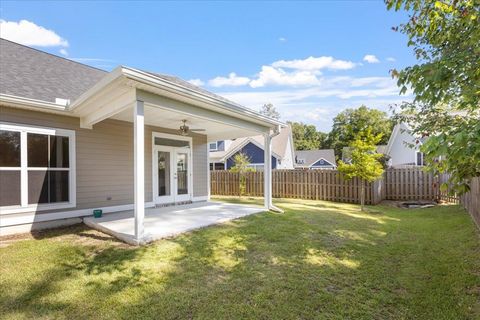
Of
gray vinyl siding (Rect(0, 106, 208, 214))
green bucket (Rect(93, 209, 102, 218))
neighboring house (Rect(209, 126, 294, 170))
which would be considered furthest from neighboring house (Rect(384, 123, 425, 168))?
green bucket (Rect(93, 209, 102, 218))

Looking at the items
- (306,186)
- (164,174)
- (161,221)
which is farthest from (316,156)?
(161,221)

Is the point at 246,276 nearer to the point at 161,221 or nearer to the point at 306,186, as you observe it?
the point at 161,221

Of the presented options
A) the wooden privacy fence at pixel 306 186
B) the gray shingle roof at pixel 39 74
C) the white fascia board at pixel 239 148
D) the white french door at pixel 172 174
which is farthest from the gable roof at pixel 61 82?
the white fascia board at pixel 239 148

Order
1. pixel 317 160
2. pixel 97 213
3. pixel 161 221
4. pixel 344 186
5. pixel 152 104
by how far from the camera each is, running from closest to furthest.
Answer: pixel 152 104
pixel 161 221
pixel 97 213
pixel 344 186
pixel 317 160

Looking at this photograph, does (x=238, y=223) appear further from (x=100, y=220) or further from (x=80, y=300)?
(x=80, y=300)

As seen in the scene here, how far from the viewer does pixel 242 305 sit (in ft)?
9.68

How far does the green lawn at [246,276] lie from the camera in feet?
9.46

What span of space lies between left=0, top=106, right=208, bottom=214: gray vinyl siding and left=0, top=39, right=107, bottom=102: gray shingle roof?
57cm

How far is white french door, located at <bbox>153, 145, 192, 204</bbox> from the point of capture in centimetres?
870

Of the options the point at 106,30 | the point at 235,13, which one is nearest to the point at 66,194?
the point at 106,30

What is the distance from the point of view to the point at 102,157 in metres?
7.35

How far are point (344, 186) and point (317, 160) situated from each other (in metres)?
21.2

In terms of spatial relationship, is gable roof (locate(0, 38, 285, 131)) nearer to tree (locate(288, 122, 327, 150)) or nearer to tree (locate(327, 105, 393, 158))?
tree (locate(327, 105, 393, 158))

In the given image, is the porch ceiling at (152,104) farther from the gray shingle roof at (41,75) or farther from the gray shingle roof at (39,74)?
the gray shingle roof at (39,74)
